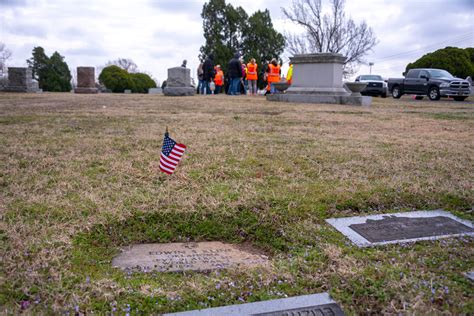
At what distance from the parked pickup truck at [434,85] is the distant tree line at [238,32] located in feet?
67.3

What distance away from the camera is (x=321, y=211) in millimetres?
3012

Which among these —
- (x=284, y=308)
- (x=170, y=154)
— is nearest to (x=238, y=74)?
(x=170, y=154)

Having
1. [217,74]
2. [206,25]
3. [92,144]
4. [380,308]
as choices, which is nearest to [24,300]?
[380,308]

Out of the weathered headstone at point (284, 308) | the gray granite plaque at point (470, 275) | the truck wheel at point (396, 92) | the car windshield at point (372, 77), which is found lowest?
the weathered headstone at point (284, 308)

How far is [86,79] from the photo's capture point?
2170cm

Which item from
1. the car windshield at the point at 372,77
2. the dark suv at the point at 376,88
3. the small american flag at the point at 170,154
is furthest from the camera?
the car windshield at the point at 372,77

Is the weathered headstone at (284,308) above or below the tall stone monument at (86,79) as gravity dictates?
below

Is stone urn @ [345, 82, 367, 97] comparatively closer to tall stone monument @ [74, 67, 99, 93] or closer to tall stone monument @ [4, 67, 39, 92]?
tall stone monument @ [74, 67, 99, 93]

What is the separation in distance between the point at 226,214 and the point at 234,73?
17.3m

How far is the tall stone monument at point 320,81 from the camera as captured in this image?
13.6 m

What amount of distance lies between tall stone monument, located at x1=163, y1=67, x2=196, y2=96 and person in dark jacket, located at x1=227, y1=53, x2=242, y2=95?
2206 millimetres

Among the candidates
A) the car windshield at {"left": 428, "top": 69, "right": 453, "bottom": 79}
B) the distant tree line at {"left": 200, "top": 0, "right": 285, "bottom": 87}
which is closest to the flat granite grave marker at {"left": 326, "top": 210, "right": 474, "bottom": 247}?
the car windshield at {"left": 428, "top": 69, "right": 453, "bottom": 79}

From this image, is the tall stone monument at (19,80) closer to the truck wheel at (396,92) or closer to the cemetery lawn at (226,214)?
the cemetery lawn at (226,214)

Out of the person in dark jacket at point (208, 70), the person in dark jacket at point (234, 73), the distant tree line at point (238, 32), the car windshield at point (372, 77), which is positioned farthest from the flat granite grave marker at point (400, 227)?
the distant tree line at point (238, 32)
